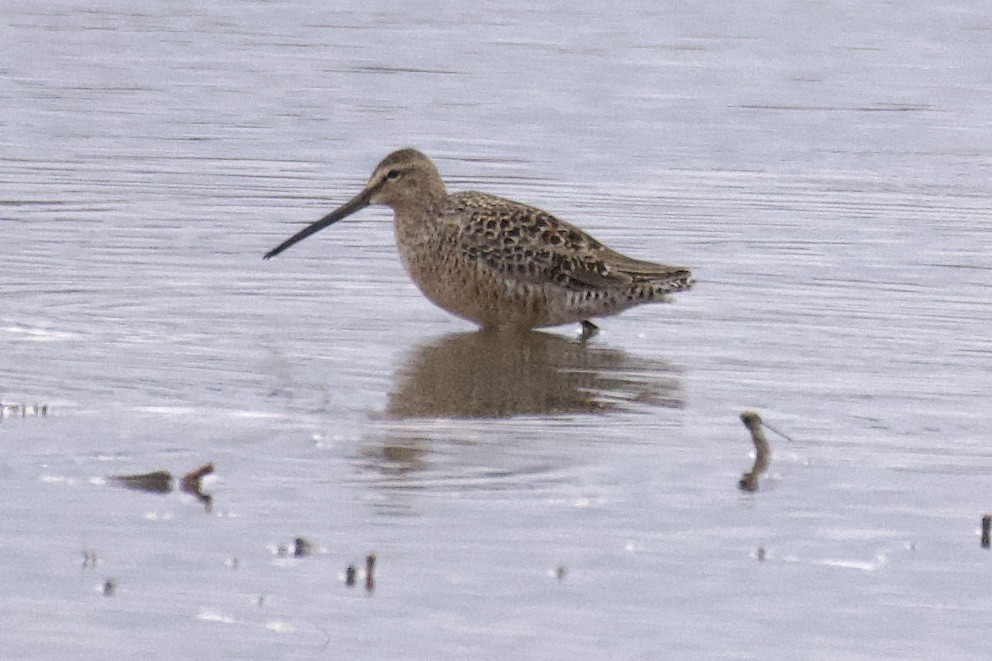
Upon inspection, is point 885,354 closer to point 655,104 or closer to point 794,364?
point 794,364

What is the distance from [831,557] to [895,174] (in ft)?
22.8

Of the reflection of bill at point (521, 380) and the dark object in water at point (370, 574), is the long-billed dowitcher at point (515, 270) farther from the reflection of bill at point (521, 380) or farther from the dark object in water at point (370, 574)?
the dark object in water at point (370, 574)

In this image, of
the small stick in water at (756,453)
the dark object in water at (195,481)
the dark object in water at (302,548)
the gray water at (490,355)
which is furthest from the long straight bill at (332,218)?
the dark object in water at (302,548)

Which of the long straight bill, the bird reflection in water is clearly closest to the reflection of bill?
the bird reflection in water

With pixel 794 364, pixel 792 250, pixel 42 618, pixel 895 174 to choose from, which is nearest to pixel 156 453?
pixel 42 618

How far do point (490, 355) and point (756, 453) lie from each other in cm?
218

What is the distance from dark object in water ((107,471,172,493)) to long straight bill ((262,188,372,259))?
3.56m

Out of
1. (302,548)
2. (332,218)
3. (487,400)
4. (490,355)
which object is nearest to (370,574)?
(302,548)

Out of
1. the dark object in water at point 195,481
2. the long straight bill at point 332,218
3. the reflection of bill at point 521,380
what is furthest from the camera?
the long straight bill at point 332,218

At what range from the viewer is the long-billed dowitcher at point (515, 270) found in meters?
8.80

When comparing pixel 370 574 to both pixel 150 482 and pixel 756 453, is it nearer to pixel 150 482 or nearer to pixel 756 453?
pixel 150 482

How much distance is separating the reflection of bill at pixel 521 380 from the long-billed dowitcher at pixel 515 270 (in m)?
0.14

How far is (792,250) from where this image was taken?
1005cm

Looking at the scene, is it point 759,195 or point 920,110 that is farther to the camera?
point 920,110
